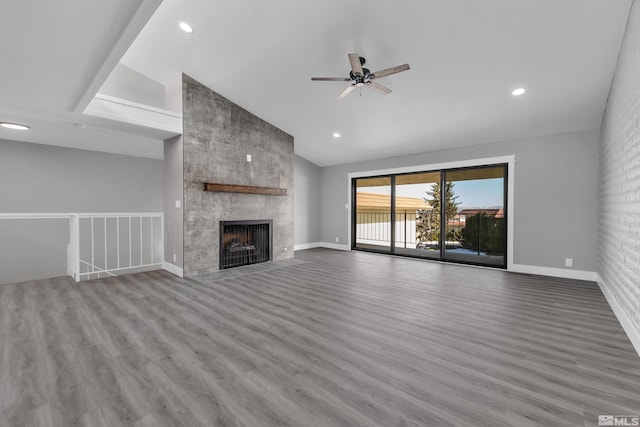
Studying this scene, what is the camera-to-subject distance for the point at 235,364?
1941mm

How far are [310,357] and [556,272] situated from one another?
475 cm

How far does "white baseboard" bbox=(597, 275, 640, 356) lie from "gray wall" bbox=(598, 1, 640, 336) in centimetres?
3

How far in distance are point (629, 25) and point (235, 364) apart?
4407 mm

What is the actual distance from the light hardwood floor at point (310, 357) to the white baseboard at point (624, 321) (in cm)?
6

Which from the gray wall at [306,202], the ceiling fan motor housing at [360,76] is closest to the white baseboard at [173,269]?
the gray wall at [306,202]

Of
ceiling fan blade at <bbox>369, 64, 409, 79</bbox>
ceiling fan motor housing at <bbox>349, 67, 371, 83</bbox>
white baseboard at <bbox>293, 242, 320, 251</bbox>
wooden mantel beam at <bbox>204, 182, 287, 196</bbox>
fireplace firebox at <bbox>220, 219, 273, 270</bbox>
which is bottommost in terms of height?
white baseboard at <bbox>293, 242, 320, 251</bbox>

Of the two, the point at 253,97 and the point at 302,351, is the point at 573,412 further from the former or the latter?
the point at 253,97

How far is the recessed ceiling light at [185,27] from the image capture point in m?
3.31

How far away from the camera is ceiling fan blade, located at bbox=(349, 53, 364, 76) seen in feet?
9.70

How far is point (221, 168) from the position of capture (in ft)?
16.0

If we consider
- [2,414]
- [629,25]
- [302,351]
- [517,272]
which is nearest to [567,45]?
[629,25]

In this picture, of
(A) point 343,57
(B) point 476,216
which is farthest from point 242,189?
(B) point 476,216

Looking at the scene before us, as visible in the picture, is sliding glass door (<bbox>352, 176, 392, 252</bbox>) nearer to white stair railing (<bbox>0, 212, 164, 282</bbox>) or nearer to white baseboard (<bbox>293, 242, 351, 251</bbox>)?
white baseboard (<bbox>293, 242, 351, 251</bbox>)

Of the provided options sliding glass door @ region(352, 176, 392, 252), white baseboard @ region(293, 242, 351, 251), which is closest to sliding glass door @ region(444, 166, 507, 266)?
sliding glass door @ region(352, 176, 392, 252)
